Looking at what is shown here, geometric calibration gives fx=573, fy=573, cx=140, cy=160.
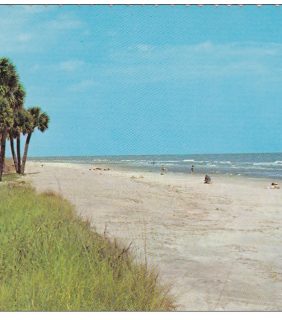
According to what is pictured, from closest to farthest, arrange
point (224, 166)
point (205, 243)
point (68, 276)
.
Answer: point (68, 276), point (205, 243), point (224, 166)

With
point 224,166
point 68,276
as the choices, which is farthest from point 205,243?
point 224,166

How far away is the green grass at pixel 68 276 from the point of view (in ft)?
12.4

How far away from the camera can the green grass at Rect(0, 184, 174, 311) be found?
3.78 metres

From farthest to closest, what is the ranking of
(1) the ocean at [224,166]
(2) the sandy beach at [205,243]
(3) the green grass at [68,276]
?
(1) the ocean at [224,166] < (2) the sandy beach at [205,243] < (3) the green grass at [68,276]

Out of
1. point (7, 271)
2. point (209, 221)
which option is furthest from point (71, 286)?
point (209, 221)

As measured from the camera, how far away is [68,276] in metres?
3.96

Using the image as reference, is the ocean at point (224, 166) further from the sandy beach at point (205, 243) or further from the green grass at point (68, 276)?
the green grass at point (68, 276)

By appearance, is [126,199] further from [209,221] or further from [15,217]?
[15,217]

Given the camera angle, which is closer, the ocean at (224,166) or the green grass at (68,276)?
the green grass at (68,276)

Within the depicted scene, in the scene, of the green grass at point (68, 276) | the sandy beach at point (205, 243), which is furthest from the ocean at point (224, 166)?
the green grass at point (68, 276)

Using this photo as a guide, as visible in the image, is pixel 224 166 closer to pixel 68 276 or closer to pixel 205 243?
pixel 205 243

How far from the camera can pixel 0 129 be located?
65.5ft

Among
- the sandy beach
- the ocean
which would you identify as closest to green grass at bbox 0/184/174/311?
the sandy beach
